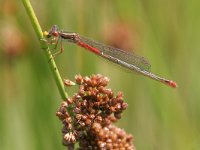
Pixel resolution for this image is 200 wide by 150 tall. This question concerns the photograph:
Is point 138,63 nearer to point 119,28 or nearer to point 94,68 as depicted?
point 94,68

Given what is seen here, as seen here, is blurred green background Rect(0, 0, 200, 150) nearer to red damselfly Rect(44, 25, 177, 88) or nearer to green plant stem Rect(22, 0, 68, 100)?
red damselfly Rect(44, 25, 177, 88)

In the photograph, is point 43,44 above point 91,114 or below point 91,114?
above

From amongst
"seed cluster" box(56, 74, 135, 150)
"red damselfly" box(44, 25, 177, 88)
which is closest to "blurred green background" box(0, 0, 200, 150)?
"red damselfly" box(44, 25, 177, 88)

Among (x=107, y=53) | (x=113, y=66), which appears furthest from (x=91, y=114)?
(x=113, y=66)

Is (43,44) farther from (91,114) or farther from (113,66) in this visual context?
(113,66)

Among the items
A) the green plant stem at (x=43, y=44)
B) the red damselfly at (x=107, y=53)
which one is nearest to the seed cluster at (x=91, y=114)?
the green plant stem at (x=43, y=44)
